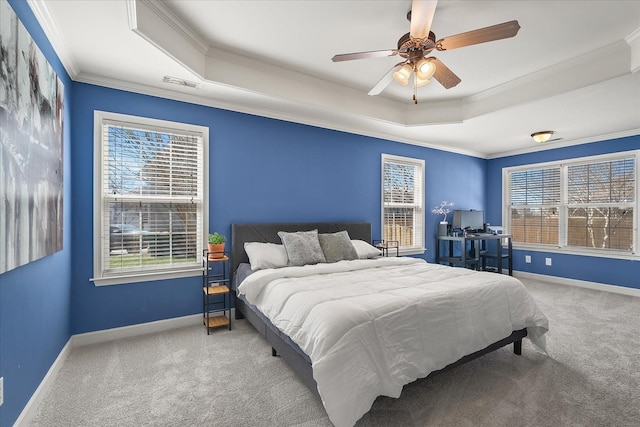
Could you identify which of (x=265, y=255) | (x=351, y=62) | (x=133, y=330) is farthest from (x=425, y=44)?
(x=133, y=330)

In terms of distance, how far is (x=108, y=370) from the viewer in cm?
235

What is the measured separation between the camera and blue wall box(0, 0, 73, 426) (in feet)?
5.09

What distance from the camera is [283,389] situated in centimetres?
210

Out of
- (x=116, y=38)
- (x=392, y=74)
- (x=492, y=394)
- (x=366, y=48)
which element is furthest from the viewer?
(x=366, y=48)

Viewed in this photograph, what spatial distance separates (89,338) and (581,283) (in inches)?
271

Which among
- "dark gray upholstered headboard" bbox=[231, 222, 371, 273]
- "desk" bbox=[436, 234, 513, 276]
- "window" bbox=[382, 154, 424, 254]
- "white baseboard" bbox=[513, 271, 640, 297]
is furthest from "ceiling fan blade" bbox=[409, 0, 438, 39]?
"white baseboard" bbox=[513, 271, 640, 297]

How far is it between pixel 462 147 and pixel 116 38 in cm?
545

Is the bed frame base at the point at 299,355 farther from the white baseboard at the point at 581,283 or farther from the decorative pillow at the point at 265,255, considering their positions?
the white baseboard at the point at 581,283

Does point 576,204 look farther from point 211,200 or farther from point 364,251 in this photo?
point 211,200

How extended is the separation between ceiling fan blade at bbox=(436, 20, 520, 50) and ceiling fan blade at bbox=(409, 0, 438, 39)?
142mm

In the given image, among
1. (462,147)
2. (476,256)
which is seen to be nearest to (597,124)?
(462,147)

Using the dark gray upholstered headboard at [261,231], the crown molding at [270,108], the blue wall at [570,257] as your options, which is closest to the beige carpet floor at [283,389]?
the dark gray upholstered headboard at [261,231]

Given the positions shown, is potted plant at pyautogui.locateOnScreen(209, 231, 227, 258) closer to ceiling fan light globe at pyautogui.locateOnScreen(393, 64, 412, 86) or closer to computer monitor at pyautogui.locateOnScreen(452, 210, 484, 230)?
ceiling fan light globe at pyautogui.locateOnScreen(393, 64, 412, 86)

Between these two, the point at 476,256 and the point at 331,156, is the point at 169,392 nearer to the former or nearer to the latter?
the point at 331,156
